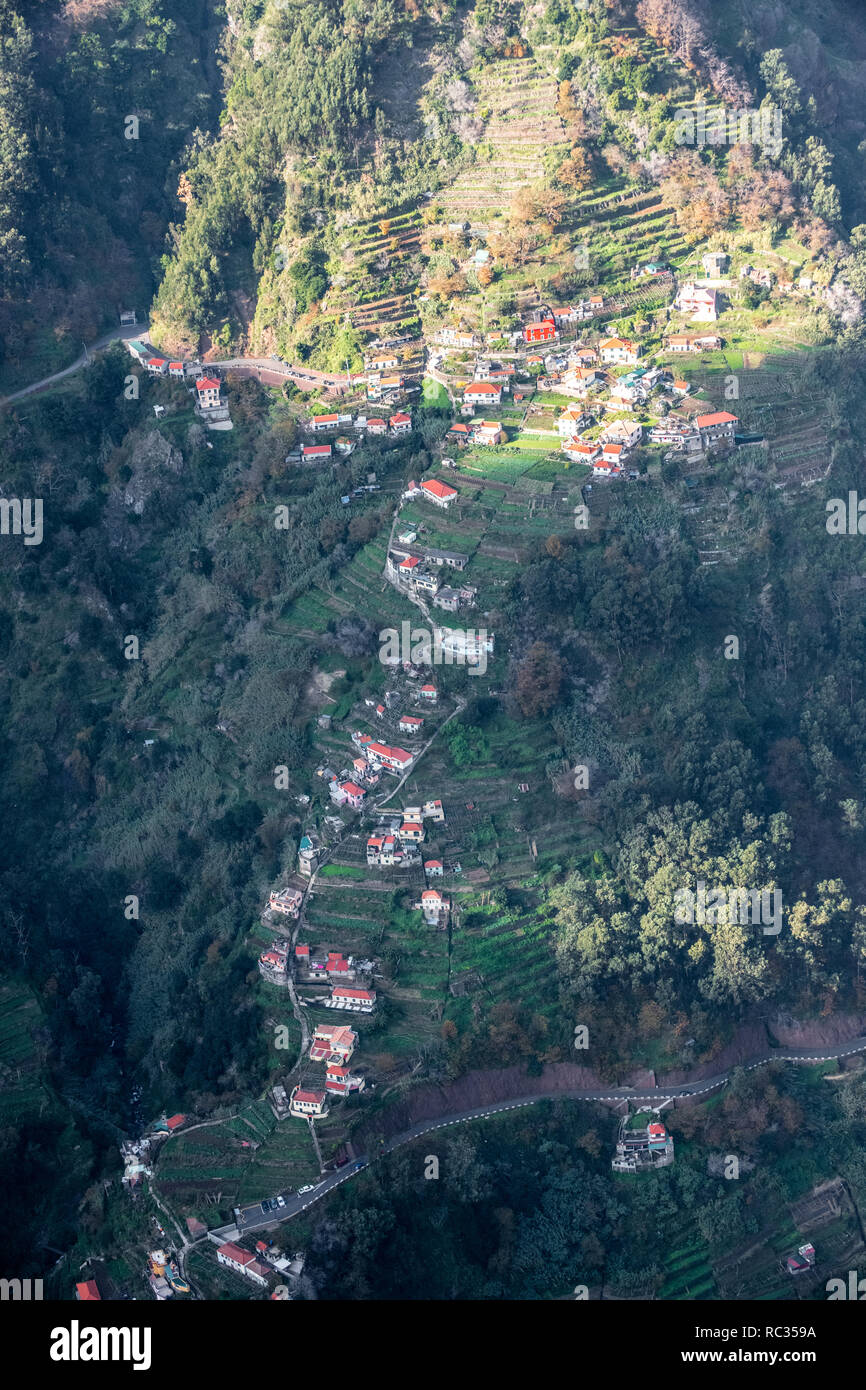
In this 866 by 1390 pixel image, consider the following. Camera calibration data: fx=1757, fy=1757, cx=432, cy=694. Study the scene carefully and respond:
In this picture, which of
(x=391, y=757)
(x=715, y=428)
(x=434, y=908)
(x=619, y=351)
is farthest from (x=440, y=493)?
(x=434, y=908)

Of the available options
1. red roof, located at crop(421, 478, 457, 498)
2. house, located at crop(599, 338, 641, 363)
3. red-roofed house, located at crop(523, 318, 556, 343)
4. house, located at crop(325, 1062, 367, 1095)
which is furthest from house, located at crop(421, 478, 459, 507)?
house, located at crop(325, 1062, 367, 1095)

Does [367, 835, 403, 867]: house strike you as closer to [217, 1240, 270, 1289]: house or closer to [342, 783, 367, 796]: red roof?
[342, 783, 367, 796]: red roof

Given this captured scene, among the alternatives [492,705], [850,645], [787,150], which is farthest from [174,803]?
[787,150]

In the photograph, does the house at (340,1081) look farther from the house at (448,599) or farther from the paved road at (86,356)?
the paved road at (86,356)

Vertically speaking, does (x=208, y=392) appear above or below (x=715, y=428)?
below

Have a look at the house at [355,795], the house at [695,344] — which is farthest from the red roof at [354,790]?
the house at [695,344]

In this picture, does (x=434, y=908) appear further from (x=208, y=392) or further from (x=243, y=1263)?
(x=208, y=392)

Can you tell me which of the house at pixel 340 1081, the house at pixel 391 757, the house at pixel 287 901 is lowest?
the house at pixel 340 1081
